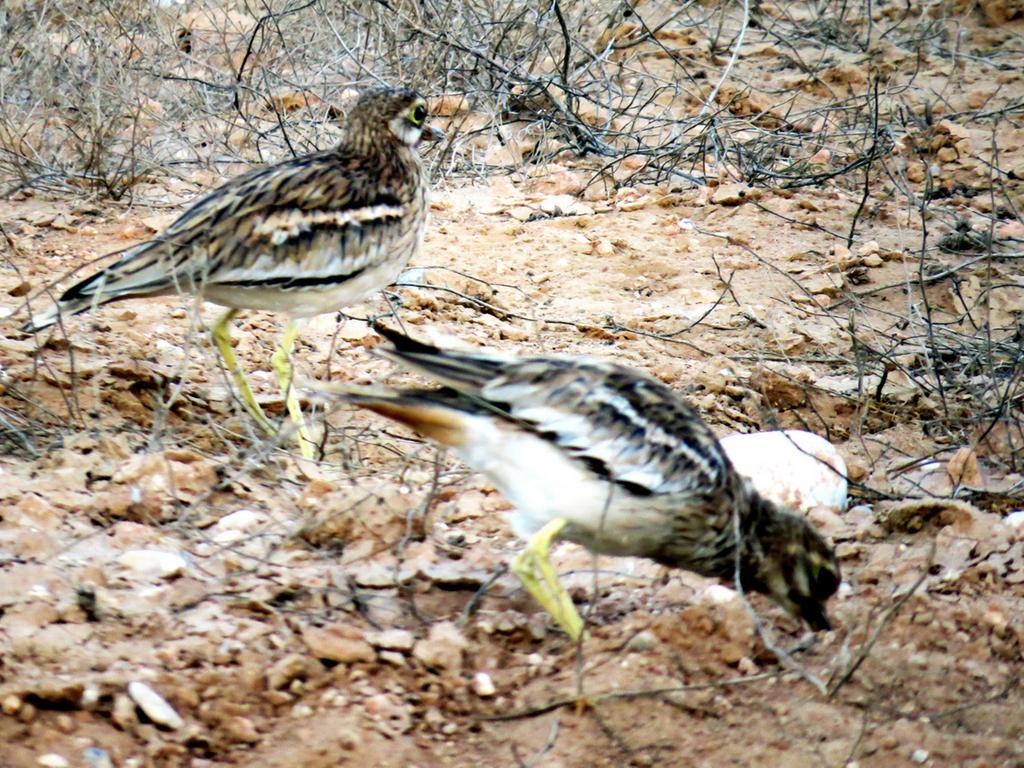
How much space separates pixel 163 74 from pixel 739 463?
12.5ft

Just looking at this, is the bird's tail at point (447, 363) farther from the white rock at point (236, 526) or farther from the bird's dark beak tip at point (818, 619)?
the bird's dark beak tip at point (818, 619)

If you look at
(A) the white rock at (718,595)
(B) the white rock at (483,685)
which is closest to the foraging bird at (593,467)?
(A) the white rock at (718,595)

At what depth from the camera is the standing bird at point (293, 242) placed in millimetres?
4359

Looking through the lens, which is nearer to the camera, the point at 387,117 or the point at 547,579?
the point at 547,579

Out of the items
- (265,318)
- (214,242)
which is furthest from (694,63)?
(214,242)

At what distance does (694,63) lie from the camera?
856cm

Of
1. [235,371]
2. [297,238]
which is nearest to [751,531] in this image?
[297,238]

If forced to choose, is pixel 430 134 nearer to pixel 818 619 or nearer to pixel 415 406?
pixel 415 406

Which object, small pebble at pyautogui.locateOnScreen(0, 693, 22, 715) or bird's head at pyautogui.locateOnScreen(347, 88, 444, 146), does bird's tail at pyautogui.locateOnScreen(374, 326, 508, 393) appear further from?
bird's head at pyautogui.locateOnScreen(347, 88, 444, 146)

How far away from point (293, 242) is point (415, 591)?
143 centimetres

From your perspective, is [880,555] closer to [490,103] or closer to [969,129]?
[490,103]

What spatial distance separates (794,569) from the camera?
3369mm

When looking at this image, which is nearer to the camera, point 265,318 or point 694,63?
point 265,318

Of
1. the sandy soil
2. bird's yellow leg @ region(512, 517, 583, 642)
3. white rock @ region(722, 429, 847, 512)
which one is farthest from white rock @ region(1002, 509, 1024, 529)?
bird's yellow leg @ region(512, 517, 583, 642)
